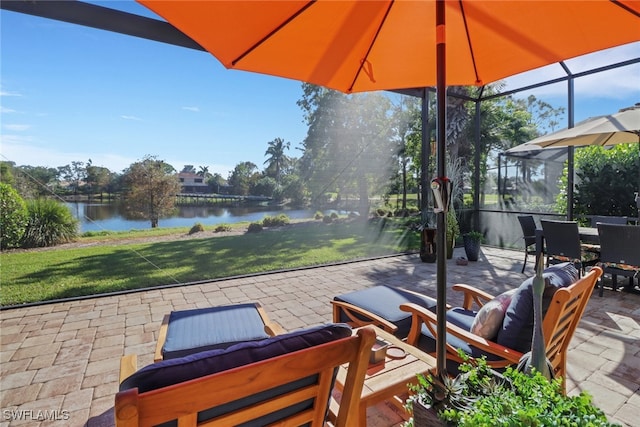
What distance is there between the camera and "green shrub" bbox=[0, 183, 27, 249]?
471 cm

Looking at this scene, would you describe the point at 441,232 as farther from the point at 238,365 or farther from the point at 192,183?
the point at 192,183

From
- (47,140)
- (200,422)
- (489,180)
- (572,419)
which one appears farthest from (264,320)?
(489,180)

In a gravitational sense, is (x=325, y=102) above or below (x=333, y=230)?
above

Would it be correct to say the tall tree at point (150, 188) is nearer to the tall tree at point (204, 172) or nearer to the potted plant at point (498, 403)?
the tall tree at point (204, 172)

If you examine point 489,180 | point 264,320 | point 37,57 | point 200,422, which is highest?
point 37,57

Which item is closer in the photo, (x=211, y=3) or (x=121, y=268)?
(x=211, y=3)

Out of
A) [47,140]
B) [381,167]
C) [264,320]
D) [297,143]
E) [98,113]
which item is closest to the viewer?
[264,320]

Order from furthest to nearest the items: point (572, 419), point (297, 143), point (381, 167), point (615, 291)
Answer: point (381, 167) → point (297, 143) → point (615, 291) → point (572, 419)

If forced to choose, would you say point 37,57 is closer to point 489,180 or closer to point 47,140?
point 47,140

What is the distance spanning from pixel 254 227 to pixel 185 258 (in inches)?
56.0

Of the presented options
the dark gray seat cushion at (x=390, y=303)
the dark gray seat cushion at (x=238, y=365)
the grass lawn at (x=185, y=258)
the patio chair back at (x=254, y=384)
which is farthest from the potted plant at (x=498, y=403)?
the grass lawn at (x=185, y=258)

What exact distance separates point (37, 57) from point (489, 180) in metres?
8.83

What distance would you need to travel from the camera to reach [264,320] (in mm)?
2289

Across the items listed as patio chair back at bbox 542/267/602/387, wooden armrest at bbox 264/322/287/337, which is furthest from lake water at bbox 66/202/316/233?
patio chair back at bbox 542/267/602/387
